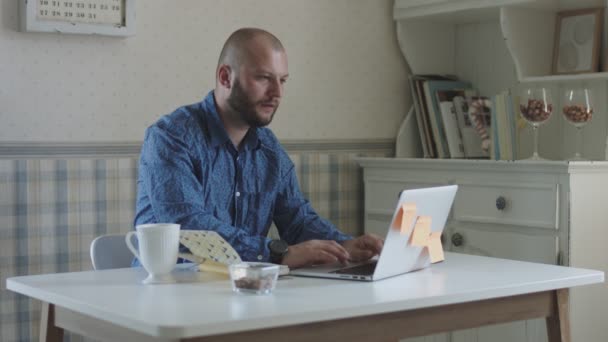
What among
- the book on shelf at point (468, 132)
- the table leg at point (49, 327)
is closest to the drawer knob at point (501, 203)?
the book on shelf at point (468, 132)

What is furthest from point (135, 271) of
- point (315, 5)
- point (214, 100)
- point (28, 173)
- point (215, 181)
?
point (315, 5)

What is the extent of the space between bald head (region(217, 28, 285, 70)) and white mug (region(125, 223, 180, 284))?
28.1 inches

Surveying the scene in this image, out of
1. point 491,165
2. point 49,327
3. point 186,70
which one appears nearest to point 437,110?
point 491,165

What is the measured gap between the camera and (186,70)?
A: 3.24 metres

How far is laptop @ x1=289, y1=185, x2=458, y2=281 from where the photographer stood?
1877 millimetres

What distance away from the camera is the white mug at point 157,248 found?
1.84 m

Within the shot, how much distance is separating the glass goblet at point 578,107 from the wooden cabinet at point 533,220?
212 mm

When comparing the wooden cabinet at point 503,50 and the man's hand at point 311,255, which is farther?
the wooden cabinet at point 503,50

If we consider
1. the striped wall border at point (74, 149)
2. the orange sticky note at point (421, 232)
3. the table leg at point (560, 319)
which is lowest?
the table leg at point (560, 319)

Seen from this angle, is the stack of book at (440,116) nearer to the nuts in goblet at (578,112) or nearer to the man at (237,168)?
the nuts in goblet at (578,112)

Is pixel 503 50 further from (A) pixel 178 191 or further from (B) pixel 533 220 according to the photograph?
(A) pixel 178 191

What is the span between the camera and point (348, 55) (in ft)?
12.1

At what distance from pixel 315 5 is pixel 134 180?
1.03 metres

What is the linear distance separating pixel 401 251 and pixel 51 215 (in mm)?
1428
